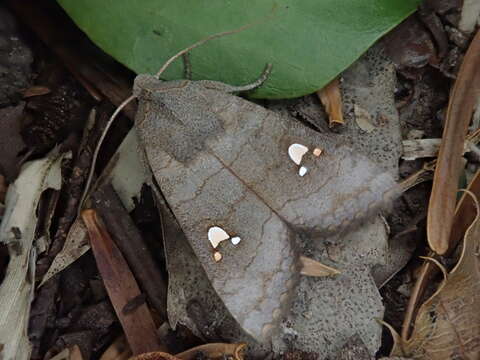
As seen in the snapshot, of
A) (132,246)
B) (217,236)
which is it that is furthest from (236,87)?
(132,246)

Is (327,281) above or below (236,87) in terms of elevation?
below

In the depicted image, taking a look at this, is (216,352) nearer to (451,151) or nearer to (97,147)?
(97,147)

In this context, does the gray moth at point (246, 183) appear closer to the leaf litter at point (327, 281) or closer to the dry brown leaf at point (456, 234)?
the leaf litter at point (327, 281)

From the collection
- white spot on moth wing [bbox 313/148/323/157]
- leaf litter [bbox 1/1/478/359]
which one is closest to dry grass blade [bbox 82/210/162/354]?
leaf litter [bbox 1/1/478/359]

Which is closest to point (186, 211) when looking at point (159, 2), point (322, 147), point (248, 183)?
point (248, 183)

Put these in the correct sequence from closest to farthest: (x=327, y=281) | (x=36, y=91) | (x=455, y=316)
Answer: (x=455, y=316) < (x=327, y=281) < (x=36, y=91)

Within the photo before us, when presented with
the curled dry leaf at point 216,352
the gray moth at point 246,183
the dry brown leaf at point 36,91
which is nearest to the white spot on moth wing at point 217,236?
the gray moth at point 246,183
